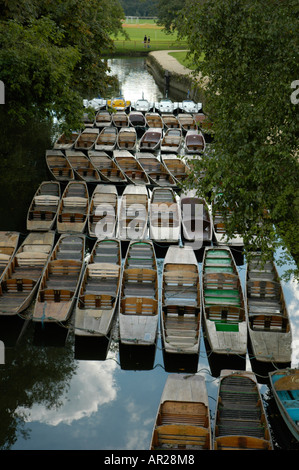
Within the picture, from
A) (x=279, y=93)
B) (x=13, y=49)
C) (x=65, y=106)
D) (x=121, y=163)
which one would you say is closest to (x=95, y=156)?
(x=121, y=163)

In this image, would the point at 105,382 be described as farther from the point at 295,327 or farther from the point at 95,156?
the point at 95,156

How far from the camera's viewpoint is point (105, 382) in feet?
49.8

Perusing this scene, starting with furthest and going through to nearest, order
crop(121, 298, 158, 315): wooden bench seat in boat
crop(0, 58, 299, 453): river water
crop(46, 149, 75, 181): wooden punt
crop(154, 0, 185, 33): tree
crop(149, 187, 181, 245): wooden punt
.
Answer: crop(154, 0, 185, 33): tree → crop(46, 149, 75, 181): wooden punt → crop(149, 187, 181, 245): wooden punt → crop(121, 298, 158, 315): wooden bench seat in boat → crop(0, 58, 299, 453): river water

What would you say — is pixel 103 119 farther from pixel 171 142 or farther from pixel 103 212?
pixel 103 212

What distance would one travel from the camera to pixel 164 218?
75.3 feet

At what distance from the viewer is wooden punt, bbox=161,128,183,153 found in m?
32.6

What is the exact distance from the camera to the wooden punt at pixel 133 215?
2158 centimetres

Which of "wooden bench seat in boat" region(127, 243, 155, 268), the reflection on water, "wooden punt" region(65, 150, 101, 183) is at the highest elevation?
"wooden bench seat in boat" region(127, 243, 155, 268)

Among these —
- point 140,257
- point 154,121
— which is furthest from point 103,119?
point 140,257

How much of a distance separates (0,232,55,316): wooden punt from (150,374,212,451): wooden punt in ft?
19.7

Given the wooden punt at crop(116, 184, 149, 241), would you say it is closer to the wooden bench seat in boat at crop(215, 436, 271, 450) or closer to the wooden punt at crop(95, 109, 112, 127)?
the wooden bench seat in boat at crop(215, 436, 271, 450)

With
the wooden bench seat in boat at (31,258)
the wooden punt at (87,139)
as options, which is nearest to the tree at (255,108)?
the wooden bench seat in boat at (31,258)

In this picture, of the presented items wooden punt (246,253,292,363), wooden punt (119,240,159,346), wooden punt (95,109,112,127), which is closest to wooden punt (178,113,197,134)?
wooden punt (95,109,112,127)

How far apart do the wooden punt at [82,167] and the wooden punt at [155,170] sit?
3.03 meters
